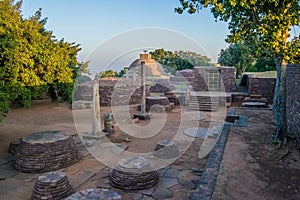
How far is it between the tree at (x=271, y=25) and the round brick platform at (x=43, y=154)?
4.53 meters

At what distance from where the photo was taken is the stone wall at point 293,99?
235 inches

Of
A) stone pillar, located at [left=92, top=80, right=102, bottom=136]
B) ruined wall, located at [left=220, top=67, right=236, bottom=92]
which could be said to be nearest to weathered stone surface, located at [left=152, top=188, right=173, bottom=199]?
stone pillar, located at [left=92, top=80, right=102, bottom=136]

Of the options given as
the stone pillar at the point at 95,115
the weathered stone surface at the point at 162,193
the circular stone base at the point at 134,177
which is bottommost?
the weathered stone surface at the point at 162,193

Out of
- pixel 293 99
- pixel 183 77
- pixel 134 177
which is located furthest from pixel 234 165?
pixel 183 77

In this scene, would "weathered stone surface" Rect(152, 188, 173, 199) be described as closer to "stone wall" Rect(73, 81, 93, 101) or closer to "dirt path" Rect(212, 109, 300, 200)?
"dirt path" Rect(212, 109, 300, 200)

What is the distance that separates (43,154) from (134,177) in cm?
229

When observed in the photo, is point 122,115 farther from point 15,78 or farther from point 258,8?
point 258,8

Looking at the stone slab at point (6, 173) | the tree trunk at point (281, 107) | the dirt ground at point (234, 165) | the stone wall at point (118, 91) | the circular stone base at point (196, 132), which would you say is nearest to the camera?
the dirt ground at point (234, 165)

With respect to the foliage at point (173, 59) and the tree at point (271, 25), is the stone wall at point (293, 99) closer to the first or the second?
the tree at point (271, 25)

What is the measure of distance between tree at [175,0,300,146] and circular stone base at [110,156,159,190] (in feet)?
10.6

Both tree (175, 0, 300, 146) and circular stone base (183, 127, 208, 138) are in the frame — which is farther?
circular stone base (183, 127, 208, 138)

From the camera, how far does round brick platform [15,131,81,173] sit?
18.4ft

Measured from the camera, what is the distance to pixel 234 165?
4.69 m

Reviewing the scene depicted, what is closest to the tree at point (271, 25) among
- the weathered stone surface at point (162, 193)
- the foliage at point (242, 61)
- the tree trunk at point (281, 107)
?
the tree trunk at point (281, 107)
